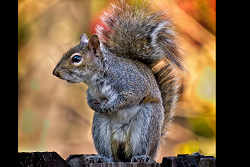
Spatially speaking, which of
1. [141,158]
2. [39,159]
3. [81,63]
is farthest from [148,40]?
[39,159]

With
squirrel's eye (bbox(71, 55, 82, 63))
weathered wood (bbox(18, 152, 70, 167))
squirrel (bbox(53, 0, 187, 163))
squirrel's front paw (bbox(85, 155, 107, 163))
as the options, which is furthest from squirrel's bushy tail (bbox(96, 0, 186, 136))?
weathered wood (bbox(18, 152, 70, 167))

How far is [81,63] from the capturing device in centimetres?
210

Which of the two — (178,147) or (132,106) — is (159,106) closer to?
(132,106)

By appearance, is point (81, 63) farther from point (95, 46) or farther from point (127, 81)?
point (127, 81)

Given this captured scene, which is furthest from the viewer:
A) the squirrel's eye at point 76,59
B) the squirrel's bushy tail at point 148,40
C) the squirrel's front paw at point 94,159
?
the squirrel's bushy tail at point 148,40

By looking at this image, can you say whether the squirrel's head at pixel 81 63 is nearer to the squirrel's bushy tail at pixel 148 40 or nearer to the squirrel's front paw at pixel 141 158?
the squirrel's bushy tail at pixel 148 40

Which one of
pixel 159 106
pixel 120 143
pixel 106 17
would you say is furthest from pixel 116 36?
Result: pixel 120 143

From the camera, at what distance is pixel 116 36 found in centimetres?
251

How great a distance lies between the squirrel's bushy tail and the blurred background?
0.71 ft

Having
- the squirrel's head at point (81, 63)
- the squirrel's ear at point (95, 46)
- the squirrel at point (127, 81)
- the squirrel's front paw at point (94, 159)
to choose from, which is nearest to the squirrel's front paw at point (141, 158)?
the squirrel at point (127, 81)

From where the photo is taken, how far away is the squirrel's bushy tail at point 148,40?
243cm

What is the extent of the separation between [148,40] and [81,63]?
539 mm

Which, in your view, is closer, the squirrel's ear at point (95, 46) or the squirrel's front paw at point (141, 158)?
the squirrel's front paw at point (141, 158)

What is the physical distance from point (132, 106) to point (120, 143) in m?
0.21
